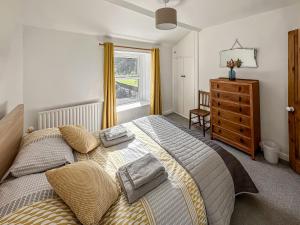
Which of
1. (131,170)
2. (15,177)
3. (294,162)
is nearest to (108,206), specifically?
(131,170)

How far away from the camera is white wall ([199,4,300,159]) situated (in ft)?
8.01

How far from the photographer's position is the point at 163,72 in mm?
4652

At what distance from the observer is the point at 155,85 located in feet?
14.1

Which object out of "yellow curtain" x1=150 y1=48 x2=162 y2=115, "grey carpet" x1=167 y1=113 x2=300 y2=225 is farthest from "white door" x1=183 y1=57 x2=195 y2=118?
"grey carpet" x1=167 y1=113 x2=300 y2=225

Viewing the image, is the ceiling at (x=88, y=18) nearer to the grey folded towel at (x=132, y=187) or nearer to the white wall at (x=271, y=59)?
the white wall at (x=271, y=59)

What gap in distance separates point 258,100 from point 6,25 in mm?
3378

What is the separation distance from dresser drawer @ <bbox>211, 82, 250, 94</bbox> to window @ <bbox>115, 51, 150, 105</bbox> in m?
1.95

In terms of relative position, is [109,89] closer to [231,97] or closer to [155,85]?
[155,85]

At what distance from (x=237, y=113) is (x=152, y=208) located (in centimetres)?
236

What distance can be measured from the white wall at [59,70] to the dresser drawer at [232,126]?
7.77 ft

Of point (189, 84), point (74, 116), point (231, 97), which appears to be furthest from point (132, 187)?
point (189, 84)

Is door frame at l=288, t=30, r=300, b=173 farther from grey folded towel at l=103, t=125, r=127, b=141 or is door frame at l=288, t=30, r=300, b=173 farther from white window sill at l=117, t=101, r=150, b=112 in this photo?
white window sill at l=117, t=101, r=150, b=112

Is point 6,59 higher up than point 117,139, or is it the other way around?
point 6,59

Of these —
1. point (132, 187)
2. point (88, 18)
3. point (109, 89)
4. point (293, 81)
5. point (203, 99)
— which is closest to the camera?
point (132, 187)
